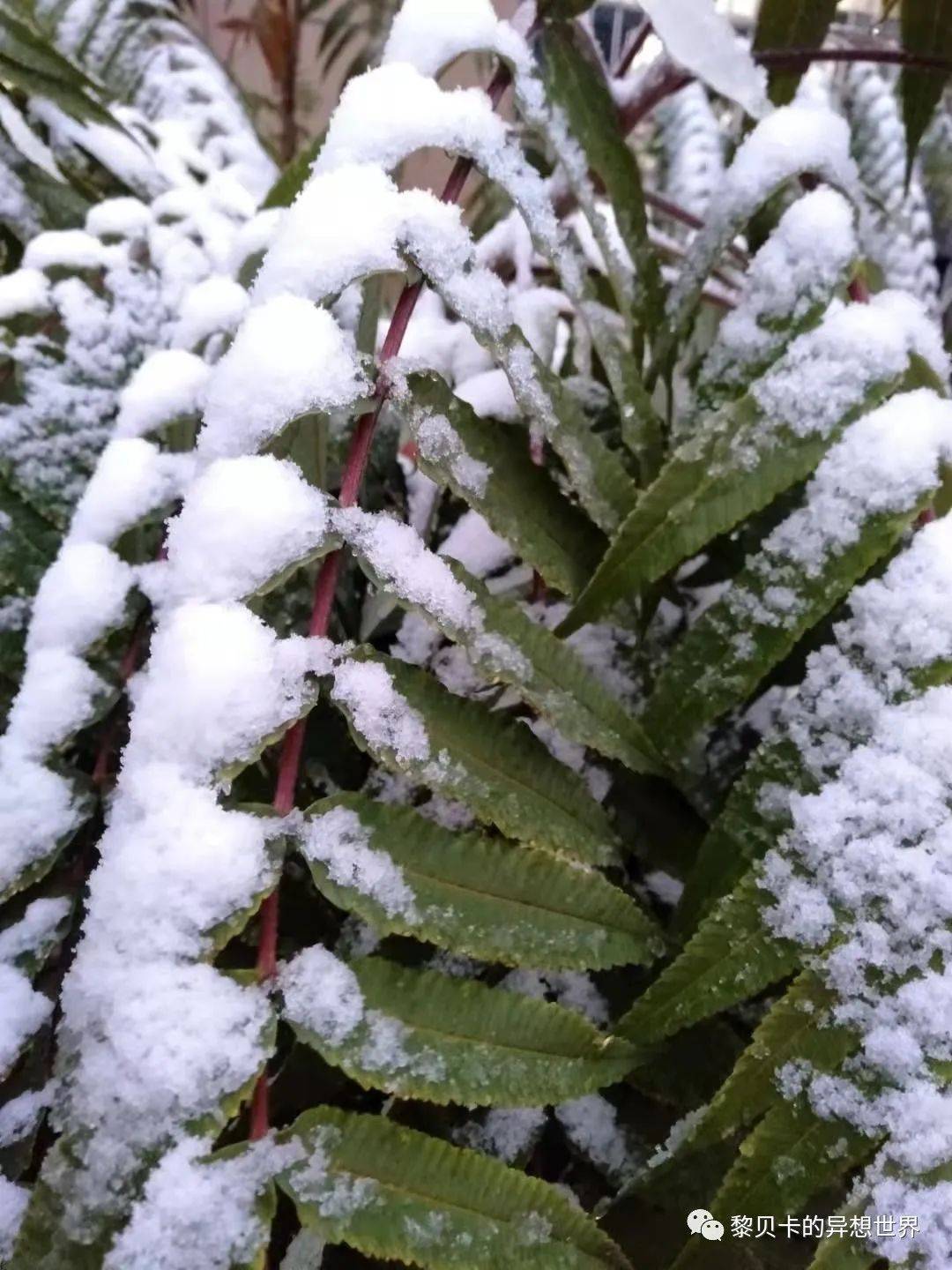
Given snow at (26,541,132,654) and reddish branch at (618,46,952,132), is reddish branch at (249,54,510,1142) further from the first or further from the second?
reddish branch at (618,46,952,132)

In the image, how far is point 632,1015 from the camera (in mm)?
330

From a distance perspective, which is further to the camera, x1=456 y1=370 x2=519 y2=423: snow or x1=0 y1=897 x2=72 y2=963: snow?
x1=456 y1=370 x2=519 y2=423: snow

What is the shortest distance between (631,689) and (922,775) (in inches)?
6.5

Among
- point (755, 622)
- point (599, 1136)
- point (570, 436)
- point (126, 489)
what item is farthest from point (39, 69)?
point (599, 1136)

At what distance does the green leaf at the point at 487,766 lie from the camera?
32 centimetres

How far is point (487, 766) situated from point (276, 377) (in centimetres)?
15

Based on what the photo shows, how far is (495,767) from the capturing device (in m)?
0.34

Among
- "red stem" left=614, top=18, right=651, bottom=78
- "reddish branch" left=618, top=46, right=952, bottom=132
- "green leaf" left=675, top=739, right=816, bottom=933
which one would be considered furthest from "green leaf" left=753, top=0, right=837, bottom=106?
"green leaf" left=675, top=739, right=816, bottom=933

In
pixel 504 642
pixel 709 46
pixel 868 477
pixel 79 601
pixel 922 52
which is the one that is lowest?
pixel 79 601

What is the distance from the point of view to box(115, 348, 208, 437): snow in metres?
Result: 0.46

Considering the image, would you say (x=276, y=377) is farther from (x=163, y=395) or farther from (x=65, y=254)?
(x=65, y=254)

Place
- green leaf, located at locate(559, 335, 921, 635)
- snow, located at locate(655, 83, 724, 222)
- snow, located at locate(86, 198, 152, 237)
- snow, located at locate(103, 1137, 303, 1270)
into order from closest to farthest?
snow, located at locate(103, 1137, 303, 1270) → green leaf, located at locate(559, 335, 921, 635) → snow, located at locate(86, 198, 152, 237) → snow, located at locate(655, 83, 724, 222)

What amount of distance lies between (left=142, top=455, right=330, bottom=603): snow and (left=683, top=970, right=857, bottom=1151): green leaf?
205mm

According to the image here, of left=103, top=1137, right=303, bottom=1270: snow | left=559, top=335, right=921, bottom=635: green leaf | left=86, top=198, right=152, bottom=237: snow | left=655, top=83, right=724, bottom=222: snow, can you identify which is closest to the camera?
left=103, top=1137, right=303, bottom=1270: snow
